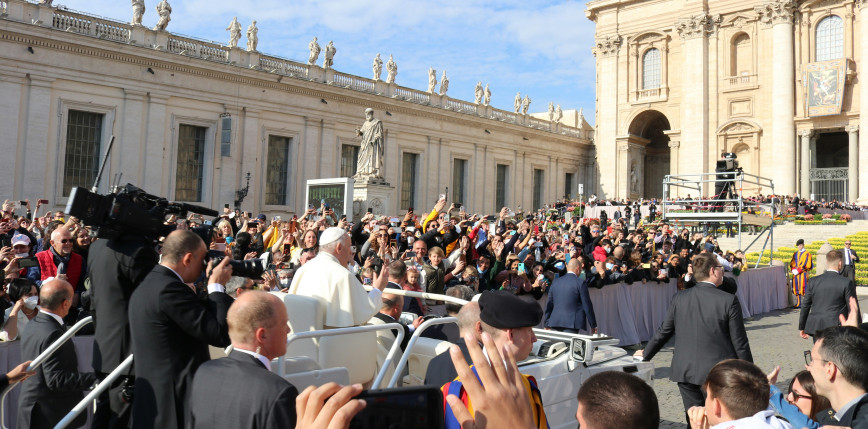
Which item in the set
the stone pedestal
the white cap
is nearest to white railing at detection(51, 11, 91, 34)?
the stone pedestal

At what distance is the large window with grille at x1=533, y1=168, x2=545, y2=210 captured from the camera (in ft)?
155

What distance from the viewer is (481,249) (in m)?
12.5

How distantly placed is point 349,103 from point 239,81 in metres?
6.43

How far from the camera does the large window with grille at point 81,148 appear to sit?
26.5 meters

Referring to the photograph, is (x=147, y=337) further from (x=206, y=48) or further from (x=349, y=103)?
(x=349, y=103)

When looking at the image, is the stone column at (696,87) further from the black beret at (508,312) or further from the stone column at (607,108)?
the black beret at (508,312)

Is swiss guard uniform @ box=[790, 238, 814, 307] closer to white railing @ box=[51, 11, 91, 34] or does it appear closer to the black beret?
the black beret

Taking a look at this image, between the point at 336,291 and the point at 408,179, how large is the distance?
111ft

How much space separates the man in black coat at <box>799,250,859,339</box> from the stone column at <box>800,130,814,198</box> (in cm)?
3871

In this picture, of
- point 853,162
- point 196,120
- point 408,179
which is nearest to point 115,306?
point 196,120

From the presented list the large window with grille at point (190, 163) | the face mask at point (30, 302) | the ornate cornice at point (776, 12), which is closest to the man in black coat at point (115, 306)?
the face mask at point (30, 302)

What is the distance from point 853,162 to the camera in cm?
4138

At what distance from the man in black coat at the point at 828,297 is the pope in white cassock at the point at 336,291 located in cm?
612

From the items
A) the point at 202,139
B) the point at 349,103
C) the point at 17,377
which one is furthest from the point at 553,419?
the point at 349,103
